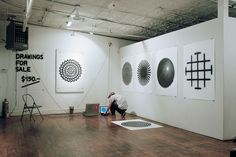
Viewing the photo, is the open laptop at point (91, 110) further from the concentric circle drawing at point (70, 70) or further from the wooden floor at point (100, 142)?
the wooden floor at point (100, 142)

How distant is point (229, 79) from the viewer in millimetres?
4598

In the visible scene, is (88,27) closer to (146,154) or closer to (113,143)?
(113,143)

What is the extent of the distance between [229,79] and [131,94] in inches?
156

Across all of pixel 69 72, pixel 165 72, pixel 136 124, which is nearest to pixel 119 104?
pixel 136 124

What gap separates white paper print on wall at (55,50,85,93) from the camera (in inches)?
311

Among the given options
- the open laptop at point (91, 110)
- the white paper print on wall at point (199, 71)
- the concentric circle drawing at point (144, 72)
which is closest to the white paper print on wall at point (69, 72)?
the open laptop at point (91, 110)

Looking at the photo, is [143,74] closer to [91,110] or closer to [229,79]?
[91,110]

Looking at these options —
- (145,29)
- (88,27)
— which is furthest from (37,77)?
(145,29)

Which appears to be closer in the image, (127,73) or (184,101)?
(184,101)

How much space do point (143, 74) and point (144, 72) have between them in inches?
3.4

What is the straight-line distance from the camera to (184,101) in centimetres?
556

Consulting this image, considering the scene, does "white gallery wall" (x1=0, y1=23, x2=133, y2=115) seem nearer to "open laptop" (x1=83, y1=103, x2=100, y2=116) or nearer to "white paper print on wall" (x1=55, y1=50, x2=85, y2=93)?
"white paper print on wall" (x1=55, y1=50, x2=85, y2=93)

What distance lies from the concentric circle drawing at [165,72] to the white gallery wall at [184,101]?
24cm

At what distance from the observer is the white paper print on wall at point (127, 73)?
8.07 meters
